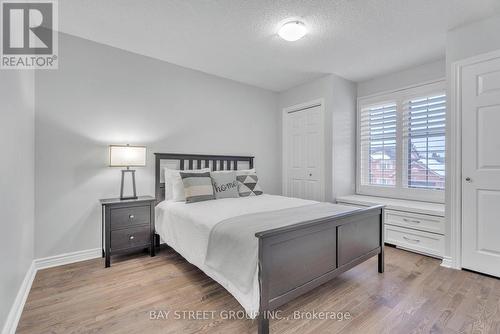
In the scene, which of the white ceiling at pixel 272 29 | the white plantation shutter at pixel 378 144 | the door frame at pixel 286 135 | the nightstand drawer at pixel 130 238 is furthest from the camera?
the door frame at pixel 286 135

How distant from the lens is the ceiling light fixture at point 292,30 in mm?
2309

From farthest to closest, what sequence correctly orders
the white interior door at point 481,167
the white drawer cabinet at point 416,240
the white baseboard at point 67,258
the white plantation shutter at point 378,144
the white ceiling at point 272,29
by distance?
the white plantation shutter at point 378,144
the white drawer cabinet at point 416,240
the white baseboard at point 67,258
the white interior door at point 481,167
the white ceiling at point 272,29

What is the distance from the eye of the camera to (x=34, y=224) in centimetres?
242

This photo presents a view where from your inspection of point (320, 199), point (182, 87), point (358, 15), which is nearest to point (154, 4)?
point (182, 87)

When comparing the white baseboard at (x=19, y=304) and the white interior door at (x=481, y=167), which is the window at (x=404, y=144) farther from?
the white baseboard at (x=19, y=304)

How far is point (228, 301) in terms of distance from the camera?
191cm

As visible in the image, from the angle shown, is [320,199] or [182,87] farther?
[320,199]

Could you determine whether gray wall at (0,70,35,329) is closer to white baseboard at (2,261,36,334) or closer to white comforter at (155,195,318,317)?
white baseboard at (2,261,36,334)

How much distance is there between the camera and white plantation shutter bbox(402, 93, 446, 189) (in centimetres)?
312

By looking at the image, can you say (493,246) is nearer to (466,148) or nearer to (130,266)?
(466,148)

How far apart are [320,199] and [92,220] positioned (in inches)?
124

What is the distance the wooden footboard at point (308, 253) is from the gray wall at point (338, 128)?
4.51 feet

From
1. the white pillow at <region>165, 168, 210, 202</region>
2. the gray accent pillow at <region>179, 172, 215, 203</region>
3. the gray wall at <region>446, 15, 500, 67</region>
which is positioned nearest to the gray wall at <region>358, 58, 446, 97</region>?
the gray wall at <region>446, 15, 500, 67</region>

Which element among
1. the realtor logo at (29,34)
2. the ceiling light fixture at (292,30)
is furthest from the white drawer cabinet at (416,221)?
the realtor logo at (29,34)
